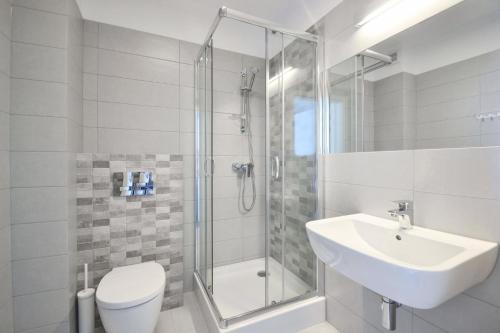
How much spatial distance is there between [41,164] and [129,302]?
98 centimetres

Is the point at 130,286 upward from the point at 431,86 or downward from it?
downward

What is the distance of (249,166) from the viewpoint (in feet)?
6.72

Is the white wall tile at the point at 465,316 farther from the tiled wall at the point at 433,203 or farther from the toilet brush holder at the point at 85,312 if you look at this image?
the toilet brush holder at the point at 85,312

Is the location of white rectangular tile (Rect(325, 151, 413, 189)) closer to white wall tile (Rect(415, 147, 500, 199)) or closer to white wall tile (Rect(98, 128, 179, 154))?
white wall tile (Rect(415, 147, 500, 199))

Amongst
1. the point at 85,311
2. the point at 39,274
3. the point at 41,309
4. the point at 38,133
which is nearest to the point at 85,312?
the point at 85,311

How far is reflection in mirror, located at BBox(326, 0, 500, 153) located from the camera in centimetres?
89

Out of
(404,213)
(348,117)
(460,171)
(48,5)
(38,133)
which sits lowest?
(404,213)

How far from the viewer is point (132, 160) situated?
1.80 meters

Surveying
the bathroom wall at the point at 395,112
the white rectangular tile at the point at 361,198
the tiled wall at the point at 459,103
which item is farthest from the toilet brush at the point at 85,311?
the tiled wall at the point at 459,103

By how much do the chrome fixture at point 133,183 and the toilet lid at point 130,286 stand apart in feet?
1.84

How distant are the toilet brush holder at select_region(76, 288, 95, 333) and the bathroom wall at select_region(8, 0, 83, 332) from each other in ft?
0.19

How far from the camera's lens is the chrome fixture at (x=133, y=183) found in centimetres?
174

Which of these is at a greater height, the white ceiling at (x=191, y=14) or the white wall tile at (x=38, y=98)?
the white ceiling at (x=191, y=14)

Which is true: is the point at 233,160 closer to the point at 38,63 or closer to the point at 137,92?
the point at 137,92
